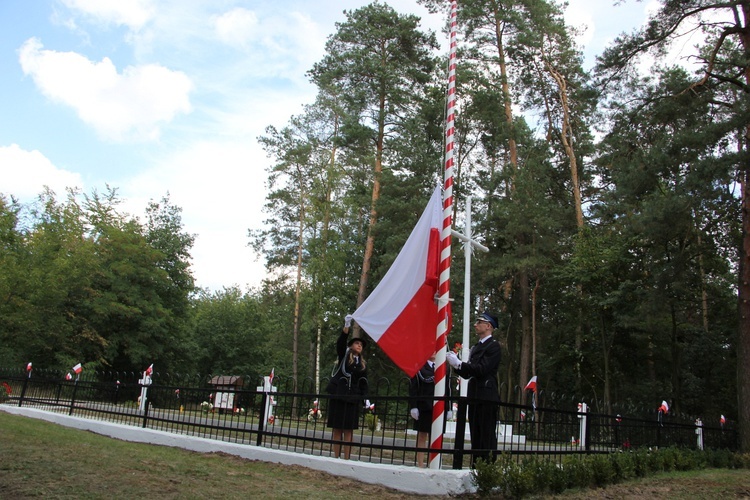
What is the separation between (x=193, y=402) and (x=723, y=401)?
944 inches

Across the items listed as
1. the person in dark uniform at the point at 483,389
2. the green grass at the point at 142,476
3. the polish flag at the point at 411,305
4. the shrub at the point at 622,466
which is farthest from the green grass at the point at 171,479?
the polish flag at the point at 411,305

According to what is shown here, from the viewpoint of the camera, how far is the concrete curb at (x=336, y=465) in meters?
5.58

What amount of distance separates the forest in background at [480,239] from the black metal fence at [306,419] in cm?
858

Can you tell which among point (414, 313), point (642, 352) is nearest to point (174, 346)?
point (642, 352)

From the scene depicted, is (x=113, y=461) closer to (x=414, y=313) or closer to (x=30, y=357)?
(x=414, y=313)

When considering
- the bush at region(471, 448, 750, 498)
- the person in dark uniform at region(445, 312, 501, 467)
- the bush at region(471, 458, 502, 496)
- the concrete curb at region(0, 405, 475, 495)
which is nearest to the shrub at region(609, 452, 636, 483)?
the bush at region(471, 448, 750, 498)

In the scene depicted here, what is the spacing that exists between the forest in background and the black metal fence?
8.58m

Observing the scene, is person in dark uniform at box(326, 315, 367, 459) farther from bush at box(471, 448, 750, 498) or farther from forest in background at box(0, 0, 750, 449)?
forest in background at box(0, 0, 750, 449)

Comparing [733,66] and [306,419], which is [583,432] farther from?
[733,66]

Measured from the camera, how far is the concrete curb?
5582 millimetres

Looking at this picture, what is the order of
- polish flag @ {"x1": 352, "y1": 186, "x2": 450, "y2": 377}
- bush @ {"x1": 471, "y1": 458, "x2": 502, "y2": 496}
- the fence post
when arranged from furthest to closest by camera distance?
the fence post
polish flag @ {"x1": 352, "y1": 186, "x2": 450, "y2": 377}
bush @ {"x1": 471, "y1": 458, "x2": 502, "y2": 496}

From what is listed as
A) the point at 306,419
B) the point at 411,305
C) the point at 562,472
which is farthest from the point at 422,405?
the point at 562,472

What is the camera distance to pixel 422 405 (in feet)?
23.4

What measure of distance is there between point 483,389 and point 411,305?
1.25m
